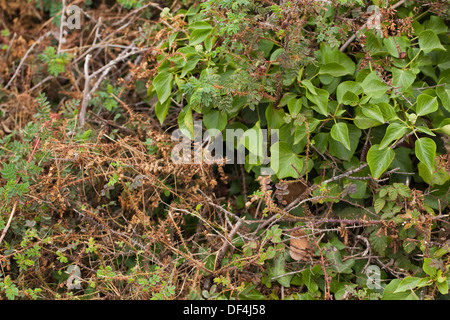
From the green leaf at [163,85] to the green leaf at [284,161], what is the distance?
48 cm

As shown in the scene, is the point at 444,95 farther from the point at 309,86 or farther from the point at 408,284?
the point at 408,284

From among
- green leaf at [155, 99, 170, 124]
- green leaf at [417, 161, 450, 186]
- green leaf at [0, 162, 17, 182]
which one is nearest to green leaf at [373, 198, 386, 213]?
green leaf at [417, 161, 450, 186]

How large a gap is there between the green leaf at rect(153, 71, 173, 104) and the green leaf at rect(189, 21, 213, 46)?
17 centimetres

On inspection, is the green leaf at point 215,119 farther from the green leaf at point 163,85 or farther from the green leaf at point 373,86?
the green leaf at point 373,86

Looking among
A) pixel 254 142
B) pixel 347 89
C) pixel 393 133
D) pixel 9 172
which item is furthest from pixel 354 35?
pixel 9 172

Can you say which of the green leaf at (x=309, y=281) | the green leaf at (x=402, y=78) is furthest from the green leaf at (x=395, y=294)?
the green leaf at (x=402, y=78)

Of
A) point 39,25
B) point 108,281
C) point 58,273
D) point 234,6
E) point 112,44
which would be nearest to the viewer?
point 234,6

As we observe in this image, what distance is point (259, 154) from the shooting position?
1717mm

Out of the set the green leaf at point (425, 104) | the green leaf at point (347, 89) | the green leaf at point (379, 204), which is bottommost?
the green leaf at point (379, 204)

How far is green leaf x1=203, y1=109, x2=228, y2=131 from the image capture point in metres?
1.77

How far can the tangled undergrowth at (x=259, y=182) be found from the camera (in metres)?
1.60
